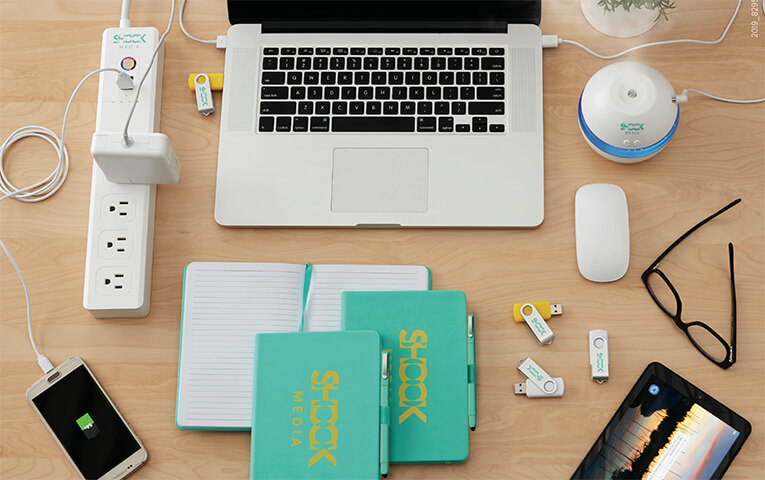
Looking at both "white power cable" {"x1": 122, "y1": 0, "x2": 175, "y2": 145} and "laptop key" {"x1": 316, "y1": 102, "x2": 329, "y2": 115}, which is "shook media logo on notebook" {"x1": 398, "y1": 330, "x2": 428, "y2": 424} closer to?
"laptop key" {"x1": 316, "y1": 102, "x2": 329, "y2": 115}

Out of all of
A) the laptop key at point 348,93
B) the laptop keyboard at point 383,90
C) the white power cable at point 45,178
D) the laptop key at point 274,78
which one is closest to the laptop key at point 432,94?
the laptop keyboard at point 383,90

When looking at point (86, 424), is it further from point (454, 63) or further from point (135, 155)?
point (454, 63)

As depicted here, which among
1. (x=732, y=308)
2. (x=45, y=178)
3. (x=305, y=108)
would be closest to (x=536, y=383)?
(x=732, y=308)

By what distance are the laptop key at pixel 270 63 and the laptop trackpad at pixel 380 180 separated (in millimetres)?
159

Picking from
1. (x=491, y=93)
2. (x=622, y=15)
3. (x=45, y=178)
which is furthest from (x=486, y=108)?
(x=45, y=178)

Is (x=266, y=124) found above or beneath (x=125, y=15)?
beneath

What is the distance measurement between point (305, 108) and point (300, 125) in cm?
3

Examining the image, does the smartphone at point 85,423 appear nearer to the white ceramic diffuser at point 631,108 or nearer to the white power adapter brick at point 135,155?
the white power adapter brick at point 135,155

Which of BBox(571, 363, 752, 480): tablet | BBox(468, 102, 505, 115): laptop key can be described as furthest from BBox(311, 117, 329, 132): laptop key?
BBox(571, 363, 752, 480): tablet

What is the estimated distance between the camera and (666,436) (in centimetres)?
85

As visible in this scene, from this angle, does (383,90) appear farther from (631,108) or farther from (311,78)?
(631,108)

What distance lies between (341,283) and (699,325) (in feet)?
1.58

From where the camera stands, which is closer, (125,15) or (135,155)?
(135,155)

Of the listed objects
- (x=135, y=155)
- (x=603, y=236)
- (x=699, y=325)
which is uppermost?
(x=135, y=155)
